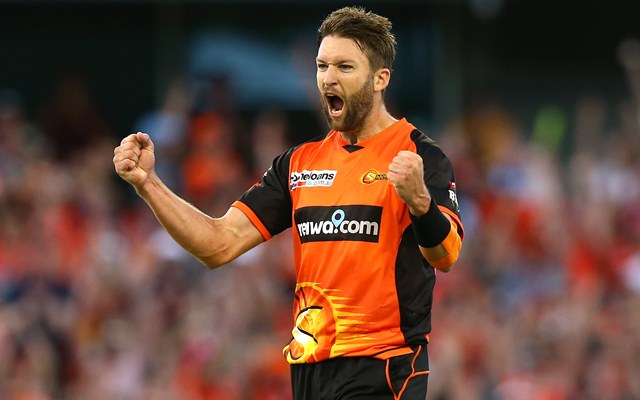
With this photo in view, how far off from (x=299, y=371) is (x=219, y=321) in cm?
507

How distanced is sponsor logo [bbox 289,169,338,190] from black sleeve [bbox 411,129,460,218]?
39cm

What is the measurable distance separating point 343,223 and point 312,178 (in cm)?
31

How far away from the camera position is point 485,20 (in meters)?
14.4

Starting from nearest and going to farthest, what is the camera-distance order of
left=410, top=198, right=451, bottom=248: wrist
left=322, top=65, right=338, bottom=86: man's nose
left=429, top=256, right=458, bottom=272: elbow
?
left=410, top=198, right=451, bottom=248: wrist
left=429, top=256, right=458, bottom=272: elbow
left=322, top=65, right=338, bottom=86: man's nose

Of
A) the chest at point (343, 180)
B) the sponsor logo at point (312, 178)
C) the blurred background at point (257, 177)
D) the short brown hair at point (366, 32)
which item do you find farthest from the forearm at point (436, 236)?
the blurred background at point (257, 177)

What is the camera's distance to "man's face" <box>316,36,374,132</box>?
5492 millimetres

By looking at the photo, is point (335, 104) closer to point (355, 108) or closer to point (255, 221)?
point (355, 108)

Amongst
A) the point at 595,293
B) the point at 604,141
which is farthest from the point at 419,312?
the point at 604,141

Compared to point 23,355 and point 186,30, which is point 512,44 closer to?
point 186,30

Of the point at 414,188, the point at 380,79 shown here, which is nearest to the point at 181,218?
the point at 380,79

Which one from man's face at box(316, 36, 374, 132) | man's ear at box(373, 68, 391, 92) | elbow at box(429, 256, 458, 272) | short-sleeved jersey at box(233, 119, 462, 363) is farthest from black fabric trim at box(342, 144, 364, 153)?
elbow at box(429, 256, 458, 272)

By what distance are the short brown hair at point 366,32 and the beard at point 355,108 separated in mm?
107

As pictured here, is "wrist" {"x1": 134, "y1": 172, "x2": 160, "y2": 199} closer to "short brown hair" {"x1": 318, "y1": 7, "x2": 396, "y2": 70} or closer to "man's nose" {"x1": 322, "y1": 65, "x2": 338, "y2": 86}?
"man's nose" {"x1": 322, "y1": 65, "x2": 338, "y2": 86}

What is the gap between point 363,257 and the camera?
539 cm
